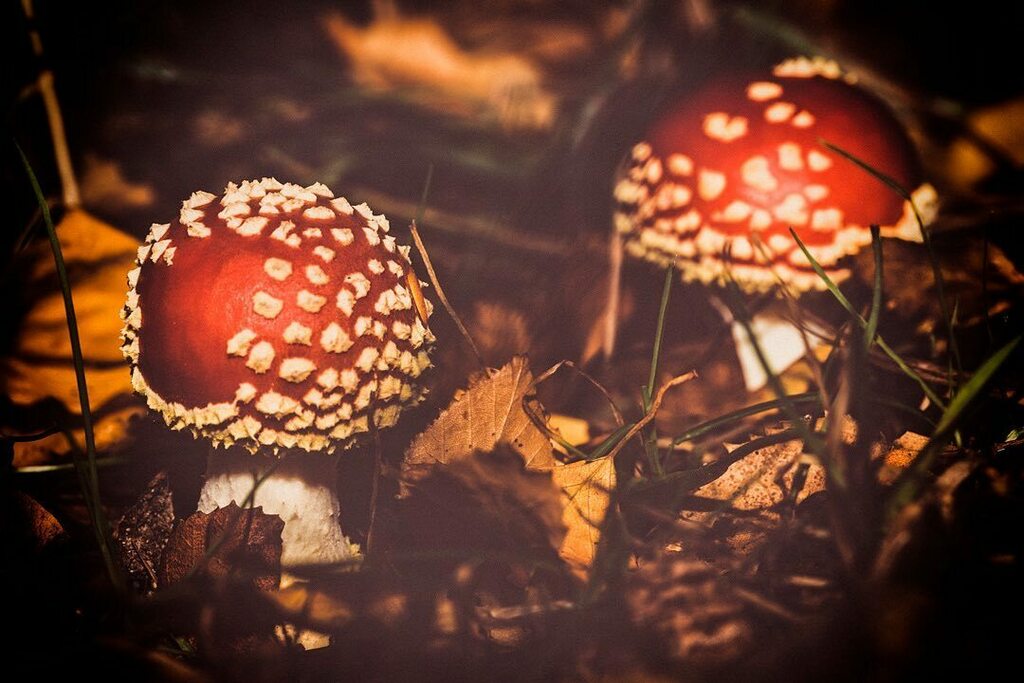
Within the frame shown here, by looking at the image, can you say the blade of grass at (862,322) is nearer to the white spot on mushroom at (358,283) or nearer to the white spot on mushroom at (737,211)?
the white spot on mushroom at (737,211)

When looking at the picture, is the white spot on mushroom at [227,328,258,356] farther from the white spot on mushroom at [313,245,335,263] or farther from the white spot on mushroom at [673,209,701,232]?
the white spot on mushroom at [673,209,701,232]

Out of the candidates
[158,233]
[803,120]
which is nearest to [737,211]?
[803,120]

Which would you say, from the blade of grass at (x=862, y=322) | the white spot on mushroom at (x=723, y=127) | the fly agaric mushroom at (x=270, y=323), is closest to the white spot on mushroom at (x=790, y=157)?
the white spot on mushroom at (x=723, y=127)

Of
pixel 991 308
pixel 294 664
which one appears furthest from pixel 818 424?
pixel 294 664

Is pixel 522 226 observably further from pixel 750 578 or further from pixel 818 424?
pixel 750 578

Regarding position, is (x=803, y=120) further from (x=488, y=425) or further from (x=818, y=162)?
(x=488, y=425)

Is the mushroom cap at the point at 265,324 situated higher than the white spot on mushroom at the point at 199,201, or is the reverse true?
the white spot on mushroom at the point at 199,201

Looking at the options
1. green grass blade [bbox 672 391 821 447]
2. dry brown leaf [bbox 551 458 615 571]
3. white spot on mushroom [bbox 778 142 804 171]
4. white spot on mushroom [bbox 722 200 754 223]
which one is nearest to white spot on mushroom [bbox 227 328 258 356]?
dry brown leaf [bbox 551 458 615 571]
